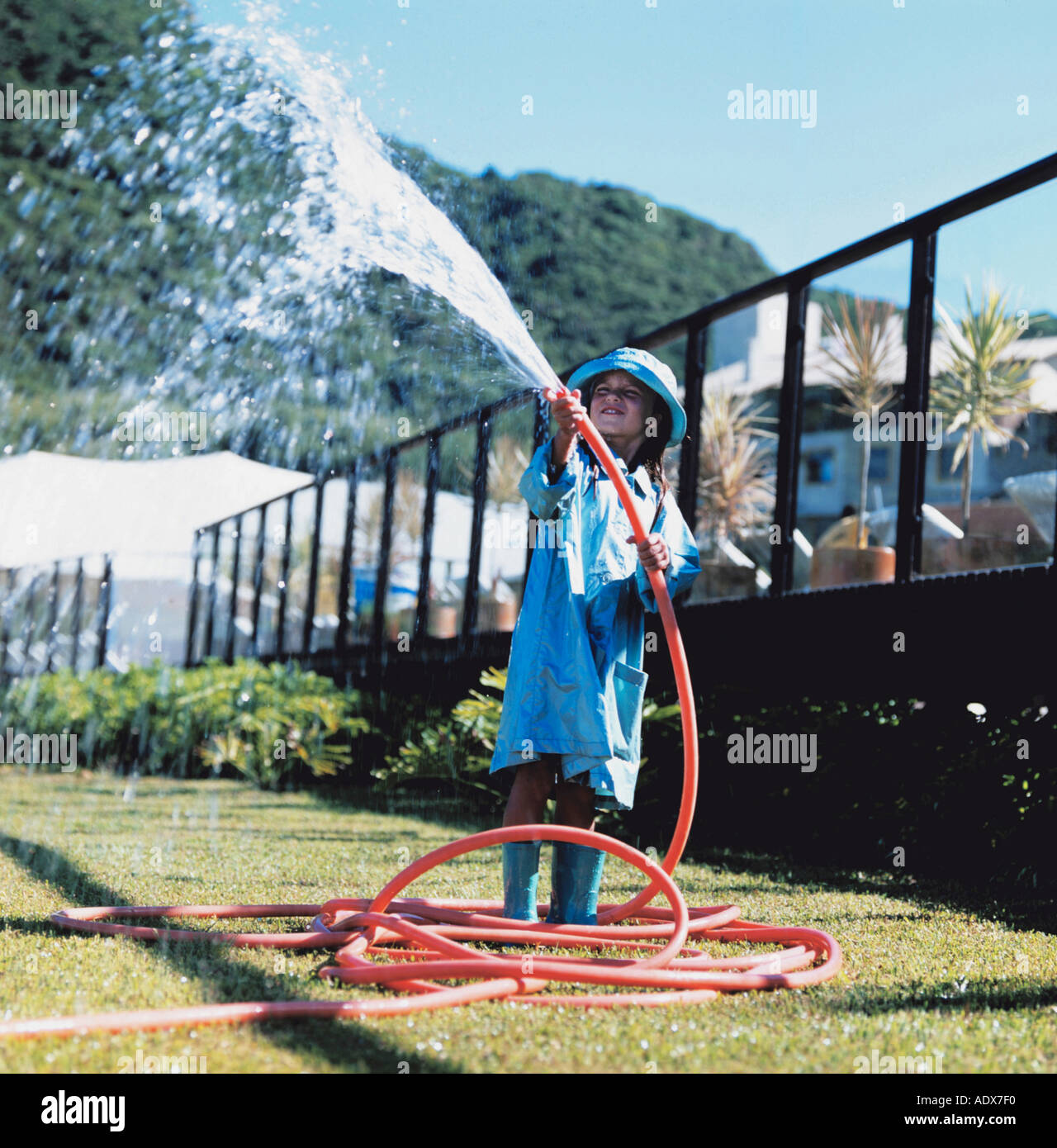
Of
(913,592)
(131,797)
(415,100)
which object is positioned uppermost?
(415,100)

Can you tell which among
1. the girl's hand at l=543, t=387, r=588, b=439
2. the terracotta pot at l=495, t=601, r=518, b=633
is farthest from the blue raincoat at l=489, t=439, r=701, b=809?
the terracotta pot at l=495, t=601, r=518, b=633

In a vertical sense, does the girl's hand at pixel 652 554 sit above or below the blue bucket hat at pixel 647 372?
below

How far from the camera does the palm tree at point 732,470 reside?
7.29 meters

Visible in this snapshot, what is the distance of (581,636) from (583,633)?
0.05ft

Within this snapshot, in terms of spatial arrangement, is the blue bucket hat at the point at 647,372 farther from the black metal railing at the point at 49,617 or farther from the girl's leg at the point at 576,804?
the black metal railing at the point at 49,617

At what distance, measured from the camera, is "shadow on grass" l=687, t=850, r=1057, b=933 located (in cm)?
440

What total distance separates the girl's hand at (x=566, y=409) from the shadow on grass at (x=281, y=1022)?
161 centimetres

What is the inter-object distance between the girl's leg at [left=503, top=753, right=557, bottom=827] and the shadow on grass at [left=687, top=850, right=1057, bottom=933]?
1.42 meters

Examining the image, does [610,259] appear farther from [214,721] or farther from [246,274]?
[214,721]

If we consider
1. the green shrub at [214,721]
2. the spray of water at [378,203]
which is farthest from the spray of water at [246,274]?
the green shrub at [214,721]
